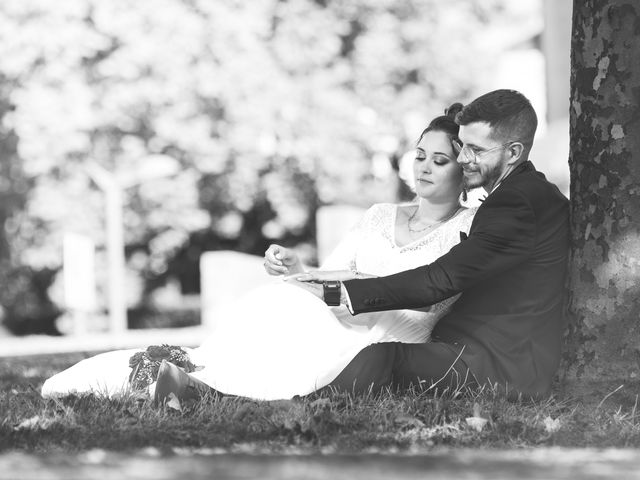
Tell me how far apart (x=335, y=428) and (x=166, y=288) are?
21753mm

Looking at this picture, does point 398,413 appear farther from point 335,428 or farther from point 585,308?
point 585,308

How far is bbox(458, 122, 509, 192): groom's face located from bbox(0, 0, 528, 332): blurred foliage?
15759mm

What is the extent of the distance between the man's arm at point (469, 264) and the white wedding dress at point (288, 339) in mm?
291

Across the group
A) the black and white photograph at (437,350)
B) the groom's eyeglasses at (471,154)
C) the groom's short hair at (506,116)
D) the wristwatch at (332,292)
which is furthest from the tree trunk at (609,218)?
the wristwatch at (332,292)

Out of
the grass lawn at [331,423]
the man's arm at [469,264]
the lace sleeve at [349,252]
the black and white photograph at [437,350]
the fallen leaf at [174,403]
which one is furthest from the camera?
the lace sleeve at [349,252]

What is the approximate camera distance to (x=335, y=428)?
4.43m

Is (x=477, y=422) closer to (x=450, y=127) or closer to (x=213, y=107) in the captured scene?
(x=450, y=127)

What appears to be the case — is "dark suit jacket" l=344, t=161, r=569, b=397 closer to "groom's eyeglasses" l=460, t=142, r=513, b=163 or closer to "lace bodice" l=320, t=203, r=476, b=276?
"groom's eyeglasses" l=460, t=142, r=513, b=163

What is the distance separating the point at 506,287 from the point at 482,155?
1.98ft

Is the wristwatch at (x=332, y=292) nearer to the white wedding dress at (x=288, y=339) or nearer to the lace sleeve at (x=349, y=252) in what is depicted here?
the white wedding dress at (x=288, y=339)

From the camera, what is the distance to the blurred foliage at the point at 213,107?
2122cm

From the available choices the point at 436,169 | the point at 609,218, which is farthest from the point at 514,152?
the point at 436,169

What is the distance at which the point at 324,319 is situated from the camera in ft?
17.2

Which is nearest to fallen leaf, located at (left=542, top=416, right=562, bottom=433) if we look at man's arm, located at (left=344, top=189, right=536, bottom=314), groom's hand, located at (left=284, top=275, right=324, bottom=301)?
man's arm, located at (left=344, top=189, right=536, bottom=314)
